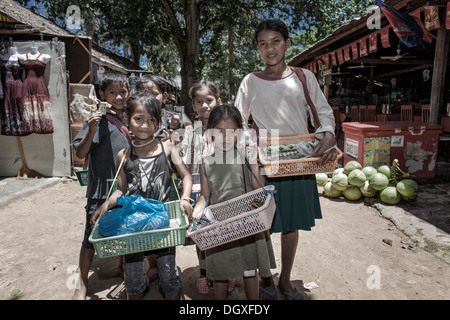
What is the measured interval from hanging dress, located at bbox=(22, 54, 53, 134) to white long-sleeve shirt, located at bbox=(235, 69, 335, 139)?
532 cm

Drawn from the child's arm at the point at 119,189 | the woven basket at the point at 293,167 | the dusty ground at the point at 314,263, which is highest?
the woven basket at the point at 293,167

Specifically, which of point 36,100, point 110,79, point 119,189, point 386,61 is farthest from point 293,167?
point 386,61

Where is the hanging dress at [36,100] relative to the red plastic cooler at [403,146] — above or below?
above

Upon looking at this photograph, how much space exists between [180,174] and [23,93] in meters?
5.28

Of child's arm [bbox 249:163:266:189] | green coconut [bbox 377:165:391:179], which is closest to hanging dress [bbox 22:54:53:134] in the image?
child's arm [bbox 249:163:266:189]

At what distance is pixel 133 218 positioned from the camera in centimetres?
172

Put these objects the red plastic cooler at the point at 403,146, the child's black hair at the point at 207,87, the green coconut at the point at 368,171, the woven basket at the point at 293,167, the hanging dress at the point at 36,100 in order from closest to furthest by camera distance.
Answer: the woven basket at the point at 293,167 < the child's black hair at the point at 207,87 < the green coconut at the point at 368,171 < the red plastic cooler at the point at 403,146 < the hanging dress at the point at 36,100

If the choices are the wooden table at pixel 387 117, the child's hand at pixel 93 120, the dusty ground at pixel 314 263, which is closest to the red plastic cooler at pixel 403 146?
the dusty ground at pixel 314 263

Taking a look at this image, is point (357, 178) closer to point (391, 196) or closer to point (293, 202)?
point (391, 196)

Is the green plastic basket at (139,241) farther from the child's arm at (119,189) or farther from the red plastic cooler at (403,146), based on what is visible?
the red plastic cooler at (403,146)

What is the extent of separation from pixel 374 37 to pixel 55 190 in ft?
24.4

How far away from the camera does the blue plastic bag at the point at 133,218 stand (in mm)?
1681

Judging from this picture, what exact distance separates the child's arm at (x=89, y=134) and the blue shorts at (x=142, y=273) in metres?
0.85

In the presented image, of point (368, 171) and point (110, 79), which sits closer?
point (110, 79)
